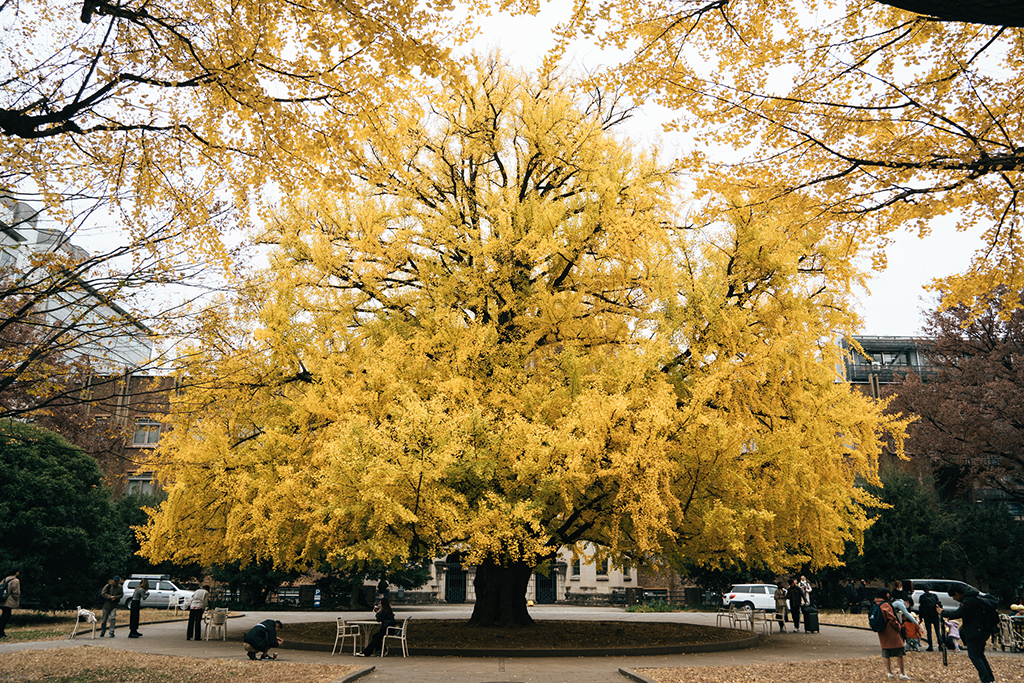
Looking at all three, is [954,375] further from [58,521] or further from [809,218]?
[58,521]

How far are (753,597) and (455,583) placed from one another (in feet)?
64.7

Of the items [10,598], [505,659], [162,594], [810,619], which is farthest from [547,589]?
[10,598]

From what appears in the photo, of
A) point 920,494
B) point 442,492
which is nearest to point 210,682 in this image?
point 442,492

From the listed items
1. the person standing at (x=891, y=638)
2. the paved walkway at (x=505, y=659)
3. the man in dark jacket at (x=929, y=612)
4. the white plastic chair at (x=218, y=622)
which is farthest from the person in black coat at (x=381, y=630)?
the man in dark jacket at (x=929, y=612)

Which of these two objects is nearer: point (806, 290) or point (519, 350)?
point (519, 350)

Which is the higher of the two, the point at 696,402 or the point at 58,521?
the point at 696,402

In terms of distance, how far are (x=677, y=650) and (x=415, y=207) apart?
12529 millimetres

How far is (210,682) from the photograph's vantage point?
9547 millimetres

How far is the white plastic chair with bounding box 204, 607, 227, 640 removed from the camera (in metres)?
16.2

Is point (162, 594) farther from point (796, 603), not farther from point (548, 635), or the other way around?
point (796, 603)

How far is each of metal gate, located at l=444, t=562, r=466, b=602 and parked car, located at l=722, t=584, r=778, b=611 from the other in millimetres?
18052

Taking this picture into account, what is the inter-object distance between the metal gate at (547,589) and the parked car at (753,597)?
14306 mm

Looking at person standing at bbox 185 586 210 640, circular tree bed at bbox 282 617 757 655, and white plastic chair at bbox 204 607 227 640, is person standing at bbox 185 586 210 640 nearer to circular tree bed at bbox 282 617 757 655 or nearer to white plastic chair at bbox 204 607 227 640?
white plastic chair at bbox 204 607 227 640

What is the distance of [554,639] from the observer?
15047mm
